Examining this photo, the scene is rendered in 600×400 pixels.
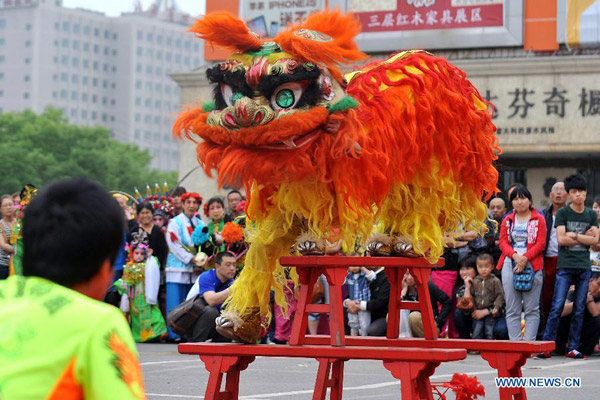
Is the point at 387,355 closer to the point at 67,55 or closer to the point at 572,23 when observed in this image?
the point at 572,23

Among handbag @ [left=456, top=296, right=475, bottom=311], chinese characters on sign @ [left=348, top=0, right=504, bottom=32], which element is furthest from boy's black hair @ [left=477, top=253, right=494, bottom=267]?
chinese characters on sign @ [left=348, top=0, right=504, bottom=32]

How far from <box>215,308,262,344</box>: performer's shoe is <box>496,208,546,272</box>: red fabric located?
4595mm

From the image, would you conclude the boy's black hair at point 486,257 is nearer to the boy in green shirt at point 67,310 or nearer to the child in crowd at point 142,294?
the child in crowd at point 142,294

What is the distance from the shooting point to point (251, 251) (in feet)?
18.0

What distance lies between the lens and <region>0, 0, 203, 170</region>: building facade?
338 ft

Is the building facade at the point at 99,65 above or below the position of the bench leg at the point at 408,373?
above

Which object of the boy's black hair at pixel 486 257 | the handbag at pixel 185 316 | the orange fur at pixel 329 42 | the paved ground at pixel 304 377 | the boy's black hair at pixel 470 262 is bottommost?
the paved ground at pixel 304 377

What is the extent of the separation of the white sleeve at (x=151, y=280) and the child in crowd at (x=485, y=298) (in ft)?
11.5

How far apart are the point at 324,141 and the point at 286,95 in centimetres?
30

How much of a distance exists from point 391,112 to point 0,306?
344cm

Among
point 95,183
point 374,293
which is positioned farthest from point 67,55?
point 95,183

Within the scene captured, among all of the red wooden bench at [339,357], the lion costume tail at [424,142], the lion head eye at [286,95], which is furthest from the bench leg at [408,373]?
the lion head eye at [286,95]

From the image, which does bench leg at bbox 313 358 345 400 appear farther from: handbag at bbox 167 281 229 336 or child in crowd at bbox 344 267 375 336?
child in crowd at bbox 344 267 375 336

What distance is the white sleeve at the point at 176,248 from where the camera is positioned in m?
11.0
